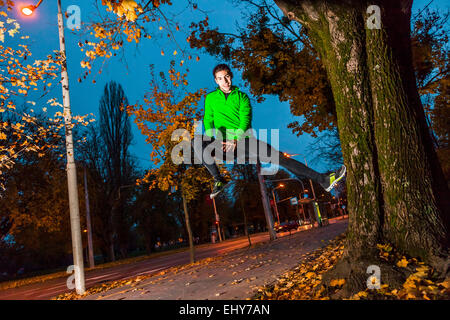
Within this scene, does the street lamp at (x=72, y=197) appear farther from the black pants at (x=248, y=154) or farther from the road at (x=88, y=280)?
the black pants at (x=248, y=154)

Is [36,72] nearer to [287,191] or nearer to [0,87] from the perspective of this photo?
[0,87]

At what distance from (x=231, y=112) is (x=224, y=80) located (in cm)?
41

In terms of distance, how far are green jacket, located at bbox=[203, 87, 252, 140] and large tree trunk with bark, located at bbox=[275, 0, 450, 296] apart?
1200 millimetres

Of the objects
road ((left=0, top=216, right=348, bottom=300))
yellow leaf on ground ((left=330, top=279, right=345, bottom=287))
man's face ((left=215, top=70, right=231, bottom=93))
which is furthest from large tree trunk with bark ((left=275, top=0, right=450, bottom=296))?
road ((left=0, top=216, right=348, bottom=300))

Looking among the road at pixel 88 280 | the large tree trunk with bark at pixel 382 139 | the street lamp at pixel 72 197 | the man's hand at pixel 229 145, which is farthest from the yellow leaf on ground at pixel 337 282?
the road at pixel 88 280

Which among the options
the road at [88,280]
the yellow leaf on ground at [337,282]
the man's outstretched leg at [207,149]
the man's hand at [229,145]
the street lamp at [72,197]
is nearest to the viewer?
the yellow leaf on ground at [337,282]

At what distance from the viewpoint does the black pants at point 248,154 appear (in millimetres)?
3492

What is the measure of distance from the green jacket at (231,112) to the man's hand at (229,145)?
0.05 m

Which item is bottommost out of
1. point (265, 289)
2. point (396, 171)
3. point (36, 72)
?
point (265, 289)

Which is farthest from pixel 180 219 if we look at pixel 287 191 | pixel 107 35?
pixel 107 35

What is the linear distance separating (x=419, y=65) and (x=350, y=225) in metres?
11.7

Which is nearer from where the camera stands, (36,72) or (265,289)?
(265,289)

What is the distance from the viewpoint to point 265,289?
13.4ft

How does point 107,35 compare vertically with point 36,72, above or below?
below
